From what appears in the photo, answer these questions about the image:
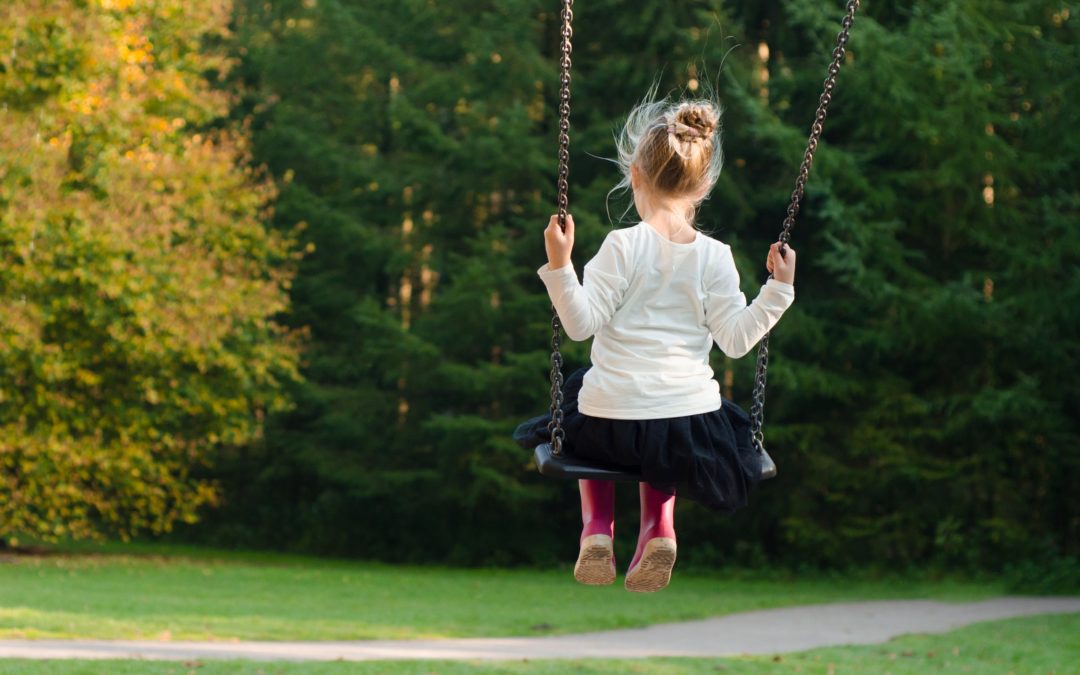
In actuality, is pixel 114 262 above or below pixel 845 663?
above

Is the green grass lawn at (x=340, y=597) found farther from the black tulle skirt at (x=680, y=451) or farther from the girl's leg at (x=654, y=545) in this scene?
the black tulle skirt at (x=680, y=451)

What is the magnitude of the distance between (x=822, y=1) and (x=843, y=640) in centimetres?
711

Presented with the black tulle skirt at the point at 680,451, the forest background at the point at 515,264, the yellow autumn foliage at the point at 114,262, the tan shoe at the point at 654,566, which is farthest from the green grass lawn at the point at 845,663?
the yellow autumn foliage at the point at 114,262

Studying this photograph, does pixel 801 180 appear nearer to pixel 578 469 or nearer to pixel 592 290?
pixel 592 290

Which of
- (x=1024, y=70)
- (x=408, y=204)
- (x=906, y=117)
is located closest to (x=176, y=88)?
(x=408, y=204)

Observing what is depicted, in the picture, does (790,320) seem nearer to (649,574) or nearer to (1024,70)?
(1024,70)

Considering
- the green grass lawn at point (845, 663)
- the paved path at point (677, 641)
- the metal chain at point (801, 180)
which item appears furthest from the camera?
the paved path at point (677, 641)

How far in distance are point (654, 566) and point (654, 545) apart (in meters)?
0.07

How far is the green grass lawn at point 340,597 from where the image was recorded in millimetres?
12930

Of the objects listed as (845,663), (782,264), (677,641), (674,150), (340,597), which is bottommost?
(340,597)

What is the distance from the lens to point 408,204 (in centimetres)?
2027

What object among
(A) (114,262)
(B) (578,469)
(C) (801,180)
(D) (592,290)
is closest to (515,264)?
(A) (114,262)

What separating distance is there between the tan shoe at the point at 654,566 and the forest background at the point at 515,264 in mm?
11522

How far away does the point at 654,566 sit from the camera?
4242 millimetres
